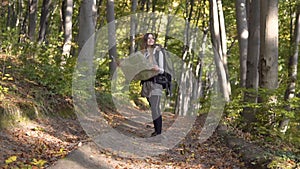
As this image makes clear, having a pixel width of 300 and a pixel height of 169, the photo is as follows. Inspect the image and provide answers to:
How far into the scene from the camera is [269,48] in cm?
865

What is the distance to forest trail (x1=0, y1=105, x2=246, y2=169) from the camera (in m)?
5.69

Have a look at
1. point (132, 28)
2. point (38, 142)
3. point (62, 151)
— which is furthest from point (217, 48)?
point (62, 151)

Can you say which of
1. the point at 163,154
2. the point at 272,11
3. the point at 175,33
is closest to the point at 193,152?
the point at 163,154

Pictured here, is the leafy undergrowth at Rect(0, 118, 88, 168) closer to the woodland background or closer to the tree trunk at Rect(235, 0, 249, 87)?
the woodland background

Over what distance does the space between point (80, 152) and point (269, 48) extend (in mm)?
4770

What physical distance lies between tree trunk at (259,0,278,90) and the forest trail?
1734 mm

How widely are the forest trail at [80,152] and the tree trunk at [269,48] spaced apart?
1.73m

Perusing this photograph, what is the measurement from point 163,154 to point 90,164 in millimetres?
1732

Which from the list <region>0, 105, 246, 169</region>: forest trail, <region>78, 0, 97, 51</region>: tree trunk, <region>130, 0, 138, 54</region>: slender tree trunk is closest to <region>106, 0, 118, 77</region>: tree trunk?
<region>78, 0, 97, 51</region>: tree trunk

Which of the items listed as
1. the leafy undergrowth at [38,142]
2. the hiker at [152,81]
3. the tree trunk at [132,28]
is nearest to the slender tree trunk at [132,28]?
the tree trunk at [132,28]

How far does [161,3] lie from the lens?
27016 mm

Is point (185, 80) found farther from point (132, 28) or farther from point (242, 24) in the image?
point (242, 24)

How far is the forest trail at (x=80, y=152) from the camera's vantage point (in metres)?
5.69

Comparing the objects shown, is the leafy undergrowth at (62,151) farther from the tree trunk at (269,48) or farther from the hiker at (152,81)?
the tree trunk at (269,48)
